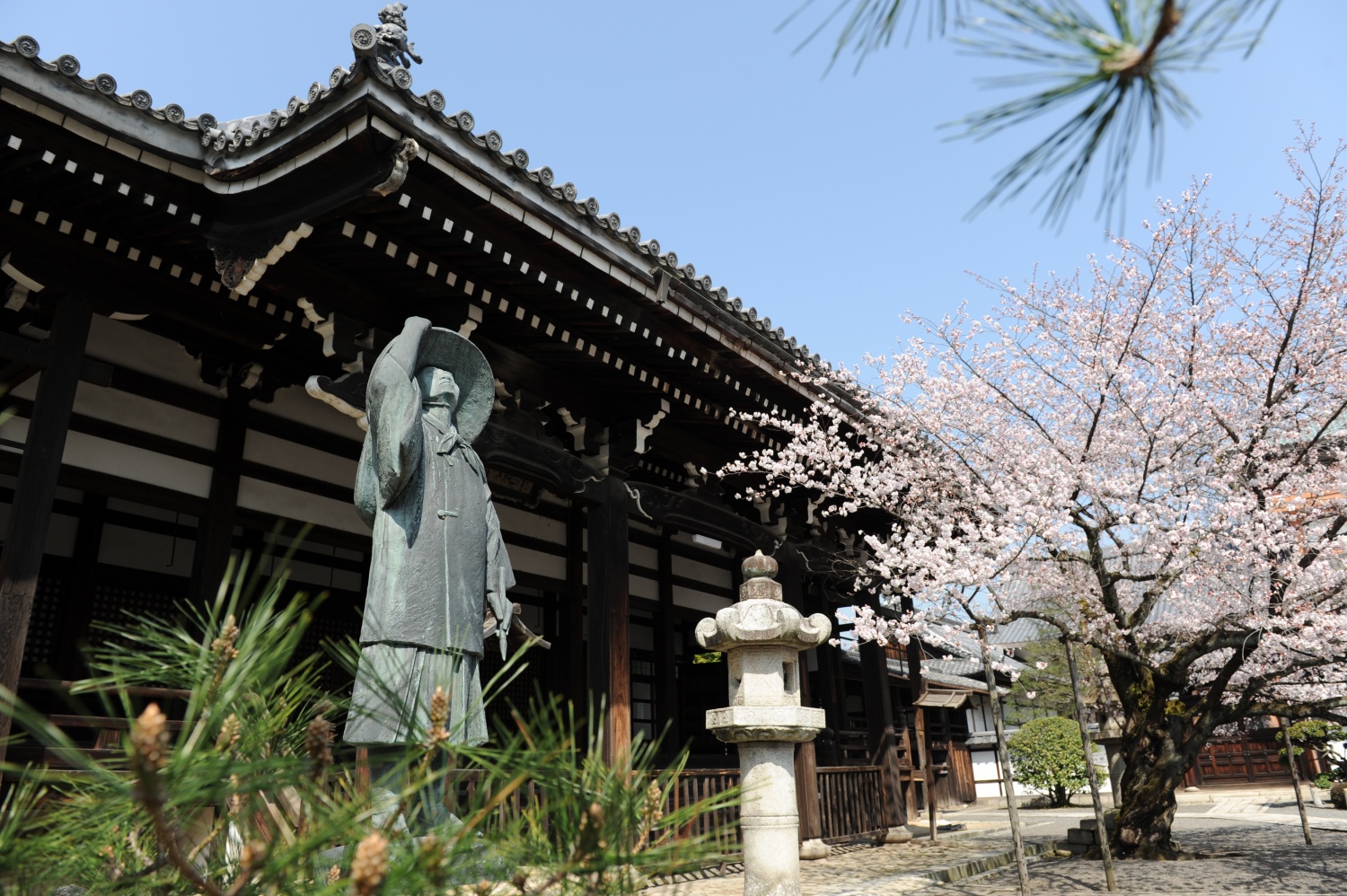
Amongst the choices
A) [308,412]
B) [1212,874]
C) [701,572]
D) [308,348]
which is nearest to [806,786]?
[701,572]

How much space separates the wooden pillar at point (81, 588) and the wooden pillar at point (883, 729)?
893 centimetres

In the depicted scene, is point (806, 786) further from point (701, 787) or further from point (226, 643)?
point (226, 643)

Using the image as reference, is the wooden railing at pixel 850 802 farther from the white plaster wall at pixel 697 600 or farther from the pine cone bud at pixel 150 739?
the pine cone bud at pixel 150 739

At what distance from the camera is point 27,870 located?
48.4 inches

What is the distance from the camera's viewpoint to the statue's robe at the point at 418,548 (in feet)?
10.9

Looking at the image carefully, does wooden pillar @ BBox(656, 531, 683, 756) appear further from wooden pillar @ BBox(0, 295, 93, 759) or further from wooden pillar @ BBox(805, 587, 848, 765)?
wooden pillar @ BBox(0, 295, 93, 759)

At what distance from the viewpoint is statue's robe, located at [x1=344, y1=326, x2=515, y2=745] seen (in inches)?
131

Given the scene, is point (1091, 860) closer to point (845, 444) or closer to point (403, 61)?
point (845, 444)

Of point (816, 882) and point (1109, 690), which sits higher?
point (1109, 690)

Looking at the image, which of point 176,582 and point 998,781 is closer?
point 176,582

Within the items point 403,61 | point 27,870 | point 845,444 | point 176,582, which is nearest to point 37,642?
point 176,582

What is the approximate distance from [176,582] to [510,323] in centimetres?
409

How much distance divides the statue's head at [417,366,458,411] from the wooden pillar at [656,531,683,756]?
26.7ft

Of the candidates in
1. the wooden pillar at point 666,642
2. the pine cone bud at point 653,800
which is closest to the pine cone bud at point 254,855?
the pine cone bud at point 653,800
